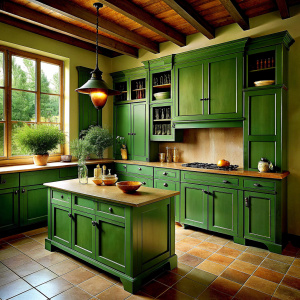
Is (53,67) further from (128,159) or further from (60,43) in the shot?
(128,159)

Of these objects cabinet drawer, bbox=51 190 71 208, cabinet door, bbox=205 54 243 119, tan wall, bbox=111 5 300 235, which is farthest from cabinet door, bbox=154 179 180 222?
cabinet drawer, bbox=51 190 71 208

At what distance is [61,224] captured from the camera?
11.0 feet

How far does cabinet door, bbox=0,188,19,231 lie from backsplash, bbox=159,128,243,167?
2.98m

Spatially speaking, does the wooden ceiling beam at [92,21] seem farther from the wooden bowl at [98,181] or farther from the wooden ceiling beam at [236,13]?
the wooden bowl at [98,181]

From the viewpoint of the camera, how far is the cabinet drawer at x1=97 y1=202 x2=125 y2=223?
2.64 m

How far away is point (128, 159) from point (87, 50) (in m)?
2.51

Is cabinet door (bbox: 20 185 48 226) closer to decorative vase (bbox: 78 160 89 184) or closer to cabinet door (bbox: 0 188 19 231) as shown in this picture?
cabinet door (bbox: 0 188 19 231)

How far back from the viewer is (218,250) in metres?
3.60

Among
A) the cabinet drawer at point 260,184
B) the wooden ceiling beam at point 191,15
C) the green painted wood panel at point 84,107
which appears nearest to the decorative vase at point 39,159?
the green painted wood panel at point 84,107

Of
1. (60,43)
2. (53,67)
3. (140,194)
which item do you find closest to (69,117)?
(53,67)

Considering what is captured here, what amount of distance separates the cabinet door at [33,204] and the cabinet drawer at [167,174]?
1951 mm

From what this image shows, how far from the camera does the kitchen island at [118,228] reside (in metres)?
2.59

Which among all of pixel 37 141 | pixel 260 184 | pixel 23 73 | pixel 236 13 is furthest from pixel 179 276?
pixel 23 73

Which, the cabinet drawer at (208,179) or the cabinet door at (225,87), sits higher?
the cabinet door at (225,87)
